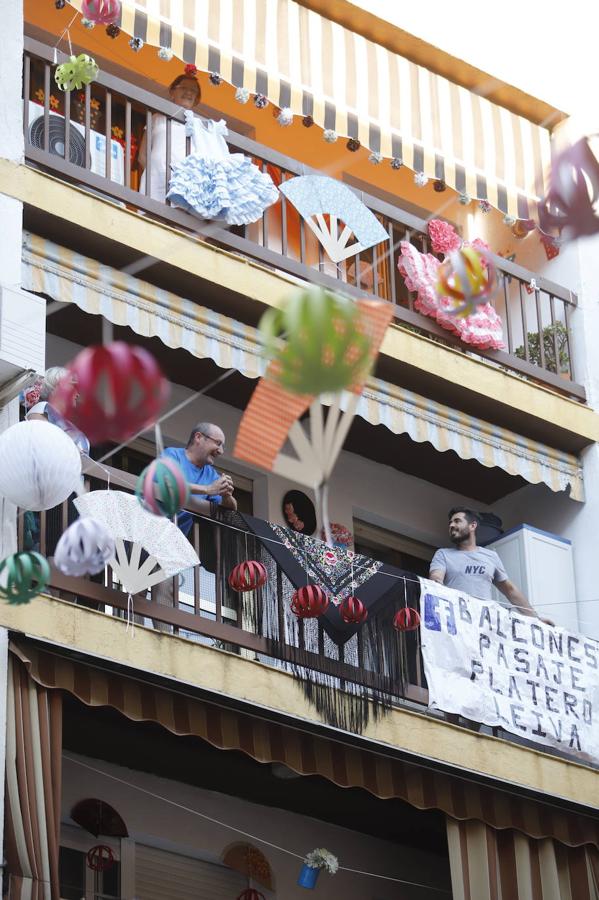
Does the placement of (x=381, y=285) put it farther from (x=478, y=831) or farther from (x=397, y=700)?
(x=478, y=831)

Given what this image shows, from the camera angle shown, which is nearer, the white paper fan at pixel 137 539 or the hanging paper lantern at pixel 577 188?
the hanging paper lantern at pixel 577 188

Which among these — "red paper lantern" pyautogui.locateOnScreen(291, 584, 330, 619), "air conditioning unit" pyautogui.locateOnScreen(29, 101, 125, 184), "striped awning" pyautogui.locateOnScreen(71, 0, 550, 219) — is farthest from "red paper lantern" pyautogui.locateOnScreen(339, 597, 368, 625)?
"striped awning" pyautogui.locateOnScreen(71, 0, 550, 219)

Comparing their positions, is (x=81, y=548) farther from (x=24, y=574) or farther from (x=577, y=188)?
(x=577, y=188)

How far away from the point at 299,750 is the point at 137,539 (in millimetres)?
1822

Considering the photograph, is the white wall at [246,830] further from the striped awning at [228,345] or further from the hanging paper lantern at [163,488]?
the hanging paper lantern at [163,488]

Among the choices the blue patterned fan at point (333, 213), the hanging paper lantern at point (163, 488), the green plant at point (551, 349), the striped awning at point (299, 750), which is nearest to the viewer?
the hanging paper lantern at point (163, 488)

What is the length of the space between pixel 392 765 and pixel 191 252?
376 centimetres

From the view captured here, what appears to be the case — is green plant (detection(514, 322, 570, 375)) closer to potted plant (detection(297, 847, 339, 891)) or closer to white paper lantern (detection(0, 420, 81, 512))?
potted plant (detection(297, 847, 339, 891))

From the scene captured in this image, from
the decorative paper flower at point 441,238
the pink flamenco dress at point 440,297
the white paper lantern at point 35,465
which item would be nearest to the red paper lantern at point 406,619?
the pink flamenco dress at point 440,297

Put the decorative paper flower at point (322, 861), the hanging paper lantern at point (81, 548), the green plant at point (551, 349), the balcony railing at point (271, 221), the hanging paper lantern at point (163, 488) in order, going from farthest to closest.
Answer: the green plant at point (551, 349) → the balcony railing at point (271, 221) → the decorative paper flower at point (322, 861) → the hanging paper lantern at point (81, 548) → the hanging paper lantern at point (163, 488)

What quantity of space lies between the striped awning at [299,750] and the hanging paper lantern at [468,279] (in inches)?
146

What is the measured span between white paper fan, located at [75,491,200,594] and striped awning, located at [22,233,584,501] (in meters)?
1.52

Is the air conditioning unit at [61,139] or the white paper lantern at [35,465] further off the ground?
the air conditioning unit at [61,139]

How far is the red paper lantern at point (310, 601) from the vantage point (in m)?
12.0
